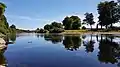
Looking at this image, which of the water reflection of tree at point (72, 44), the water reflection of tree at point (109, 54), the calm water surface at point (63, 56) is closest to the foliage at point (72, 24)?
the water reflection of tree at point (72, 44)

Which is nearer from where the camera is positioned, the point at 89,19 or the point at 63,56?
the point at 63,56

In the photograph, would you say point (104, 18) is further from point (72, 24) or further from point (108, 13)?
point (72, 24)

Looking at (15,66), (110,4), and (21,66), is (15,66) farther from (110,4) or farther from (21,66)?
(110,4)

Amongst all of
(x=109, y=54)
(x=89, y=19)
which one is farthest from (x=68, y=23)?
(x=109, y=54)

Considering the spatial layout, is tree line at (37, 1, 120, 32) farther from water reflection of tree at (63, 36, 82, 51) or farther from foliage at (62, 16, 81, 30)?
water reflection of tree at (63, 36, 82, 51)

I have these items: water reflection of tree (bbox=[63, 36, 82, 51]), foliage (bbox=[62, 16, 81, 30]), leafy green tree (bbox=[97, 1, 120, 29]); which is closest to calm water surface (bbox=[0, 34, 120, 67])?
water reflection of tree (bbox=[63, 36, 82, 51])

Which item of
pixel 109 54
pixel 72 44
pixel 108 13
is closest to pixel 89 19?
pixel 108 13

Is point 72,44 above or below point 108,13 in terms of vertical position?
below

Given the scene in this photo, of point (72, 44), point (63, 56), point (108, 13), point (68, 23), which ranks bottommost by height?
point (63, 56)

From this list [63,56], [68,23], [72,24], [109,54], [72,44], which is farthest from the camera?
[72,24]

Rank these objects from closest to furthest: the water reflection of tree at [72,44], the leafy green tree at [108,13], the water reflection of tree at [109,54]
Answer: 1. the water reflection of tree at [109,54]
2. the water reflection of tree at [72,44]
3. the leafy green tree at [108,13]

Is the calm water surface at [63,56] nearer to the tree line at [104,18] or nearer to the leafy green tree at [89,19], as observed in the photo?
the tree line at [104,18]

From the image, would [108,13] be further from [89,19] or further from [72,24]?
[72,24]

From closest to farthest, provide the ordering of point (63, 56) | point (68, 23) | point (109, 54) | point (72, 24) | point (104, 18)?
point (63, 56) → point (109, 54) → point (104, 18) → point (68, 23) → point (72, 24)
